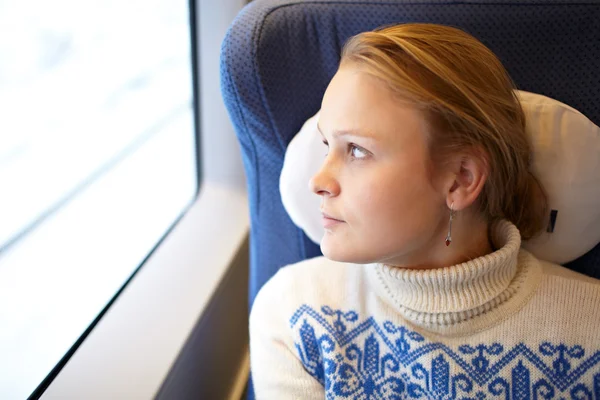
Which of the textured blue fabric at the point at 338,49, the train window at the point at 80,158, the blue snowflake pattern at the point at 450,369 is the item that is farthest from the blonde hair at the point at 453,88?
the train window at the point at 80,158

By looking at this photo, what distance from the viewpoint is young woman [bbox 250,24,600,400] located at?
874mm

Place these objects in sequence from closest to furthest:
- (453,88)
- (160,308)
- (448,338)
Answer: (453,88), (448,338), (160,308)

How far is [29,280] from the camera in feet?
3.83

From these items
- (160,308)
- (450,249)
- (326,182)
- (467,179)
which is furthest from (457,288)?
(160,308)

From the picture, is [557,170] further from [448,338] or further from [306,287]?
[306,287]

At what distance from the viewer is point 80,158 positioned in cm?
136

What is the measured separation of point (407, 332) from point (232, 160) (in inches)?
36.9

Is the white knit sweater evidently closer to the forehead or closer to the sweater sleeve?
the sweater sleeve

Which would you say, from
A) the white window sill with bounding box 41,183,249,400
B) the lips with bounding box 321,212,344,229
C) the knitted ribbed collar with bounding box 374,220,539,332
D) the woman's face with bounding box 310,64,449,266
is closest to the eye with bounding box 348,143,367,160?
the woman's face with bounding box 310,64,449,266

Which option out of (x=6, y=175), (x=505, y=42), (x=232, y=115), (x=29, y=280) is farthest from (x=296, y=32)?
(x=29, y=280)

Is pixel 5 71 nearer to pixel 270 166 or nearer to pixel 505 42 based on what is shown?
pixel 270 166

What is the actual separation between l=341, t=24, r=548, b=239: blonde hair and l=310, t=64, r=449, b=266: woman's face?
0.02 metres

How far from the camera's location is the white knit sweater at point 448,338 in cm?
96

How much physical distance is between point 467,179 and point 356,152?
184 millimetres
